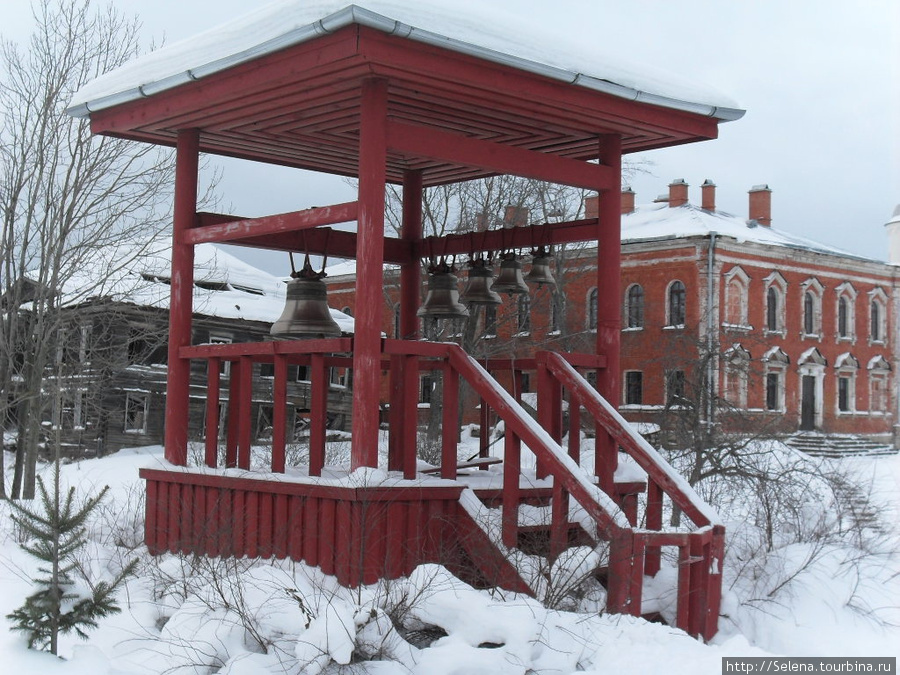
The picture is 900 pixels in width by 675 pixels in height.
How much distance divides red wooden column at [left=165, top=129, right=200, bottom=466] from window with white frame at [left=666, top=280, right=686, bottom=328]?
1204 inches

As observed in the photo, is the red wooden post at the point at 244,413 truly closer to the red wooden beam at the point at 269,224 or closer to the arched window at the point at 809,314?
the red wooden beam at the point at 269,224

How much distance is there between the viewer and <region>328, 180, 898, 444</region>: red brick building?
36.5 meters

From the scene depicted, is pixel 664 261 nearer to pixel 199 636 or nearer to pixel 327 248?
pixel 327 248

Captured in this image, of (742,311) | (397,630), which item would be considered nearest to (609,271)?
(397,630)

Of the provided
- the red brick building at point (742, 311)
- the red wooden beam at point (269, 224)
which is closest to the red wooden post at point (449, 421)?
the red wooden beam at point (269, 224)

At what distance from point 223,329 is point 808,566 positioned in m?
25.7

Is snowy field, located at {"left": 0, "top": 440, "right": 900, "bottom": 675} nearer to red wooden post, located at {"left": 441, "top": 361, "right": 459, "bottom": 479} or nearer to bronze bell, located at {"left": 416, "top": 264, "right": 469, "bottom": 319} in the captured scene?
red wooden post, located at {"left": 441, "top": 361, "right": 459, "bottom": 479}

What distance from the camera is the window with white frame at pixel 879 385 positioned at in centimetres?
4331

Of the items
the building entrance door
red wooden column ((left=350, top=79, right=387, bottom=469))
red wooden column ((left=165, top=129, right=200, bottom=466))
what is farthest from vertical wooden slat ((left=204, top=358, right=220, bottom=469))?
the building entrance door

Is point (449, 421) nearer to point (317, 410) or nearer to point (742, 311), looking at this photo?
point (317, 410)

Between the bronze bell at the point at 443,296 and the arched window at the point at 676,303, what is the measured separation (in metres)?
29.4

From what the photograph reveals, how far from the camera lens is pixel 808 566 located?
7.73m

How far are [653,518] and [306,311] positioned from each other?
3081 millimetres

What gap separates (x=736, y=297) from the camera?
37656mm
